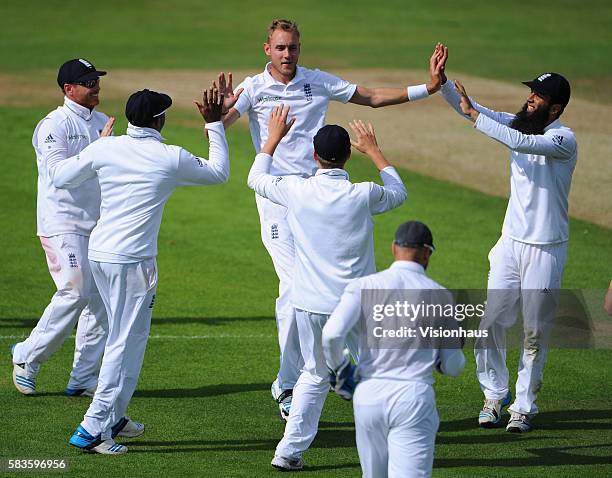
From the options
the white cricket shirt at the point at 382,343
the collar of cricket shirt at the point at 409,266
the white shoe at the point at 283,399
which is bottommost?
the white shoe at the point at 283,399

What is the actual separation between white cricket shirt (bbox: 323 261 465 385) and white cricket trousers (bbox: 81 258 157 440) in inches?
92.7

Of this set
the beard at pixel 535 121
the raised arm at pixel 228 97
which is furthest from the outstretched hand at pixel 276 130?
the beard at pixel 535 121

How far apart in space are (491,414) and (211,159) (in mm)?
3248

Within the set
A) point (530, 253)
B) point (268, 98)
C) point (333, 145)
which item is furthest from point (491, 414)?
point (268, 98)

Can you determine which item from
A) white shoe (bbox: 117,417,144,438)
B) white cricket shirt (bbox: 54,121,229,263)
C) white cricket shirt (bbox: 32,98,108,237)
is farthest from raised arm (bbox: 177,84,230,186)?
white shoe (bbox: 117,417,144,438)

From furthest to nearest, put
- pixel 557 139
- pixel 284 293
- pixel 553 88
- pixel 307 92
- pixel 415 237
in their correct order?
pixel 307 92, pixel 284 293, pixel 553 88, pixel 557 139, pixel 415 237

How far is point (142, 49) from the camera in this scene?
3425 centimetres

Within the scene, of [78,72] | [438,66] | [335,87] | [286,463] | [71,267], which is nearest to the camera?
[286,463]

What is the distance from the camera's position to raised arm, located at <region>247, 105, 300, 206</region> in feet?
28.9

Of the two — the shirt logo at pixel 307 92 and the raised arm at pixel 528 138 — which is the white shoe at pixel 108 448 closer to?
the shirt logo at pixel 307 92

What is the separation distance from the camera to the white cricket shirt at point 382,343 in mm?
7191

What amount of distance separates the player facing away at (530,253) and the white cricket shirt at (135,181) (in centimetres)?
251

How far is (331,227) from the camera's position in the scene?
28.0 ft

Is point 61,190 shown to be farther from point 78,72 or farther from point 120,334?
point 120,334
